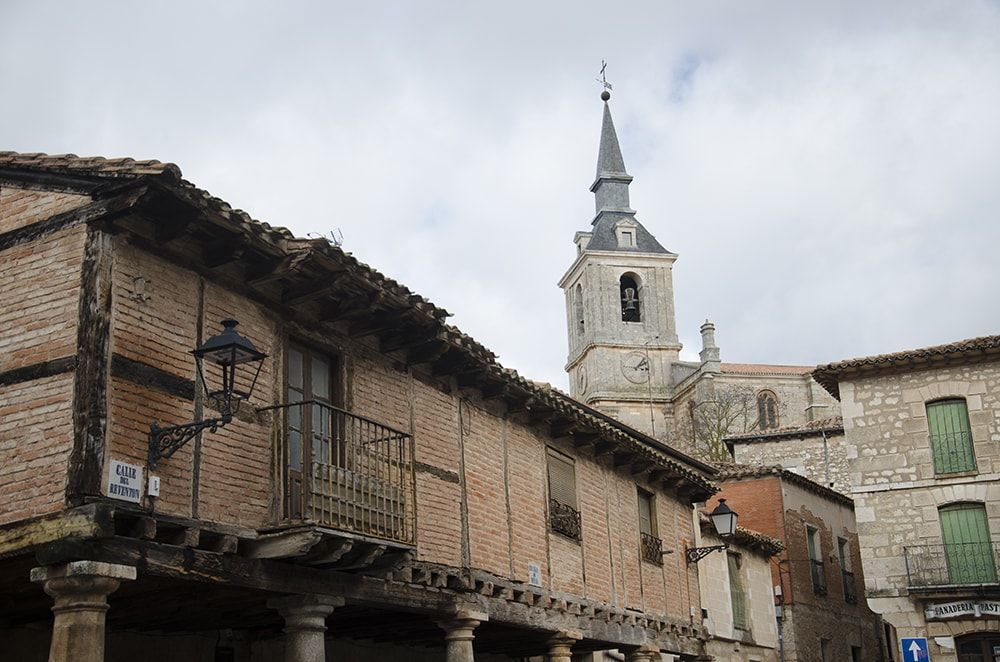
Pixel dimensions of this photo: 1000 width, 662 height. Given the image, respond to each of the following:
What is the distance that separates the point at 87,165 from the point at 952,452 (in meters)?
20.4

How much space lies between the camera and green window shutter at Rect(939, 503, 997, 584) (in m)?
23.7

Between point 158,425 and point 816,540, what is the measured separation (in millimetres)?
25043

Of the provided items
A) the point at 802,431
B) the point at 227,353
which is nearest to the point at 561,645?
the point at 227,353

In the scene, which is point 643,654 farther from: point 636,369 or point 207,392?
point 636,369

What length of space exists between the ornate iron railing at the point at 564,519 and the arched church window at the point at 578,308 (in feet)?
203

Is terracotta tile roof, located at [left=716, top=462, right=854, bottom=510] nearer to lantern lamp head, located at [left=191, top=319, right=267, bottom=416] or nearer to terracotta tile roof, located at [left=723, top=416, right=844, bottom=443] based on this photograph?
terracotta tile roof, located at [left=723, top=416, right=844, bottom=443]

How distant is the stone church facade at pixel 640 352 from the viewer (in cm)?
6906

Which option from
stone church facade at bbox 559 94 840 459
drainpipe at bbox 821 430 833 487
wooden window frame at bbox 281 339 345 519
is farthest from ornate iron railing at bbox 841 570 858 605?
stone church facade at bbox 559 94 840 459

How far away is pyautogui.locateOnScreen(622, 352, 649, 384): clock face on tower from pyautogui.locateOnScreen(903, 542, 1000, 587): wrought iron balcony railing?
162ft

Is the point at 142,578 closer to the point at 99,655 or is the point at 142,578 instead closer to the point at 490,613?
the point at 99,655

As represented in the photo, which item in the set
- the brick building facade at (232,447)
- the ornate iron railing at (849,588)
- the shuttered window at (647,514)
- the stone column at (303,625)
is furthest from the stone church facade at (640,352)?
the stone column at (303,625)

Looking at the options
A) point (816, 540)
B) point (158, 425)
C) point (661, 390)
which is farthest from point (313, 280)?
point (661, 390)

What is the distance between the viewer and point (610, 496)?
1847 cm

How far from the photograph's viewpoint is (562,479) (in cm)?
1694
